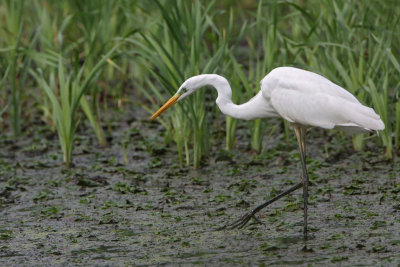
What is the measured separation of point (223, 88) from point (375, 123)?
3.84 ft

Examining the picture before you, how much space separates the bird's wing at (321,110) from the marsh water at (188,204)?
717mm

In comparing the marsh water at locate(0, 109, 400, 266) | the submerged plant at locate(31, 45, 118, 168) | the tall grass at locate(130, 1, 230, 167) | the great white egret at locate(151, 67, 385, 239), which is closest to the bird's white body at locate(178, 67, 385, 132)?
the great white egret at locate(151, 67, 385, 239)

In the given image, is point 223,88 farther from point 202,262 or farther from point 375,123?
point 202,262

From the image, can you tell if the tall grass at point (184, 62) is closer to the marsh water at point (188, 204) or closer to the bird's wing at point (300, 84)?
the marsh water at point (188, 204)

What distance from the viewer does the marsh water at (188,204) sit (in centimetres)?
506

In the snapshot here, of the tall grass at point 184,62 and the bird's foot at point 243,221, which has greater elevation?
the tall grass at point 184,62

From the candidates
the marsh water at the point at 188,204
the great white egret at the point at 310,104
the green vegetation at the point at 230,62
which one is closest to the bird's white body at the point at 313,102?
the great white egret at the point at 310,104

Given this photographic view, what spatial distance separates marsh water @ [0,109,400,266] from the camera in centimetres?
506

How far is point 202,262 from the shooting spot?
4852 millimetres

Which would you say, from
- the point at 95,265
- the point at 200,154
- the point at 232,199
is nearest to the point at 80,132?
the point at 200,154

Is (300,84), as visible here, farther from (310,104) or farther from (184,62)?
(184,62)

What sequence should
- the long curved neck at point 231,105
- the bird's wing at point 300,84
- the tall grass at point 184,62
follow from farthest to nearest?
the tall grass at point 184,62 → the long curved neck at point 231,105 → the bird's wing at point 300,84

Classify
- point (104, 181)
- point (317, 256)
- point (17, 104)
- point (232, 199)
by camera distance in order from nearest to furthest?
point (317, 256)
point (232, 199)
point (104, 181)
point (17, 104)

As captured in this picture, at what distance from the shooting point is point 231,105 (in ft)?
19.4
